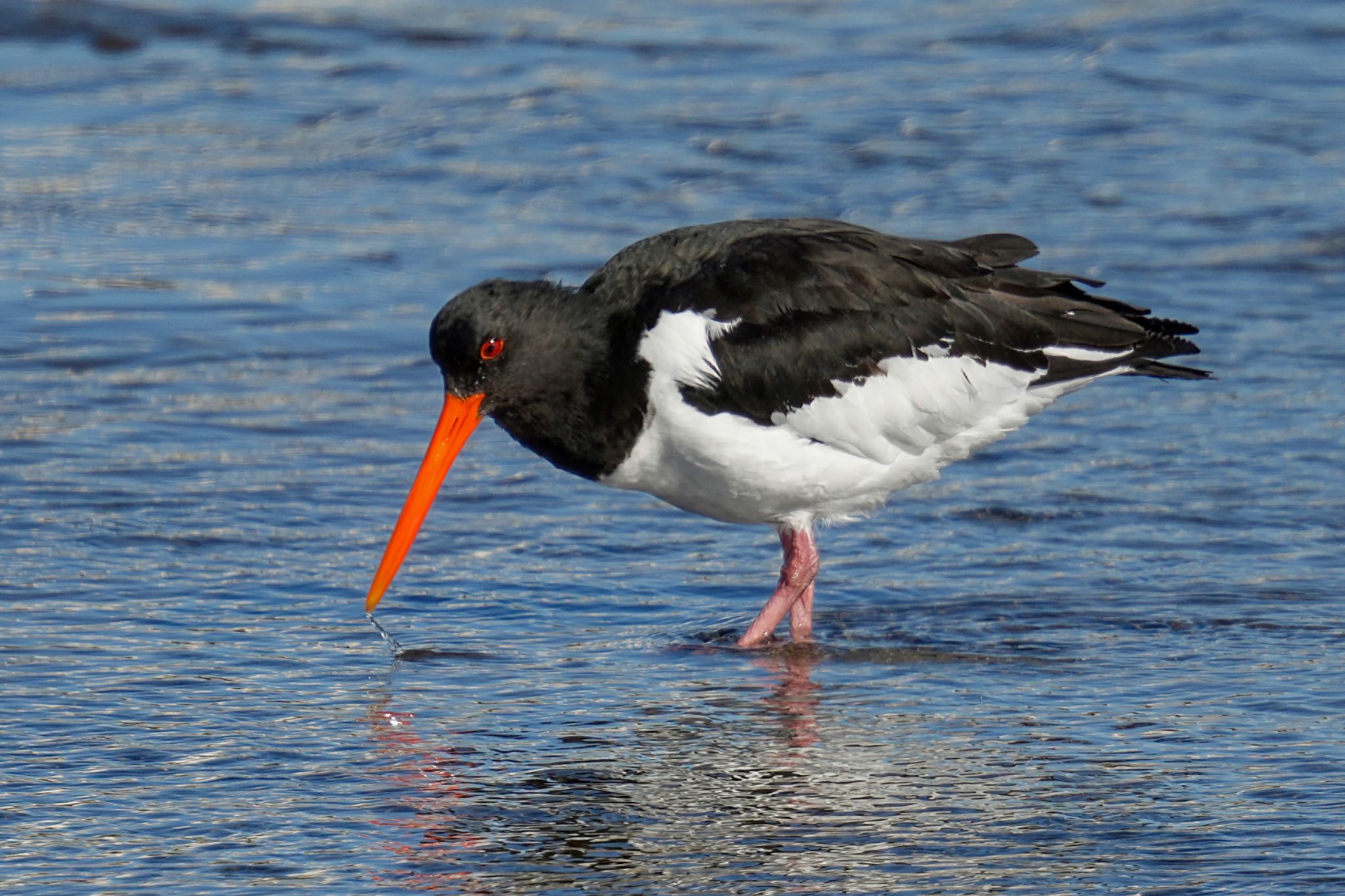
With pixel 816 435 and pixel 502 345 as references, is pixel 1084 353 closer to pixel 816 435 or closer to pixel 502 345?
pixel 816 435

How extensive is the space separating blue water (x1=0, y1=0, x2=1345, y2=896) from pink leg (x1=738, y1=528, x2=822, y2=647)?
0.08 meters

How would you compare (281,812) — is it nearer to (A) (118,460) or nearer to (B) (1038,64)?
(A) (118,460)

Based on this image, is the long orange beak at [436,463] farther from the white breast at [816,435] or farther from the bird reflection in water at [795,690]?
the bird reflection in water at [795,690]

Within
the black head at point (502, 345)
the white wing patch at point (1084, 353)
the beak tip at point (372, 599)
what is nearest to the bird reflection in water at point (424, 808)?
the beak tip at point (372, 599)

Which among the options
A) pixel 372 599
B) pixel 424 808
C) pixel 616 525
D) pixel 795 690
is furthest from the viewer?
pixel 616 525

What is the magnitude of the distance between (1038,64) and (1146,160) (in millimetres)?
2068

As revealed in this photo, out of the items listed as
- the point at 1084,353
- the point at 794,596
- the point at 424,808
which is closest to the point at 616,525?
the point at 794,596

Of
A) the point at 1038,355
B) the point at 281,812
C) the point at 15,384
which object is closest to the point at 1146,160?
the point at 1038,355

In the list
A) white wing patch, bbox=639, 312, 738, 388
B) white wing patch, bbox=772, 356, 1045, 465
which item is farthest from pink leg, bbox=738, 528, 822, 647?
white wing patch, bbox=639, 312, 738, 388

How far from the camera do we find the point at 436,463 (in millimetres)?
5648

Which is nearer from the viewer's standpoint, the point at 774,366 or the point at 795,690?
the point at 795,690

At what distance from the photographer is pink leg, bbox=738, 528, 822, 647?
5637 mm

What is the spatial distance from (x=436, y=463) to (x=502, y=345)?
15.1 inches

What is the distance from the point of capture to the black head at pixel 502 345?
5543mm
